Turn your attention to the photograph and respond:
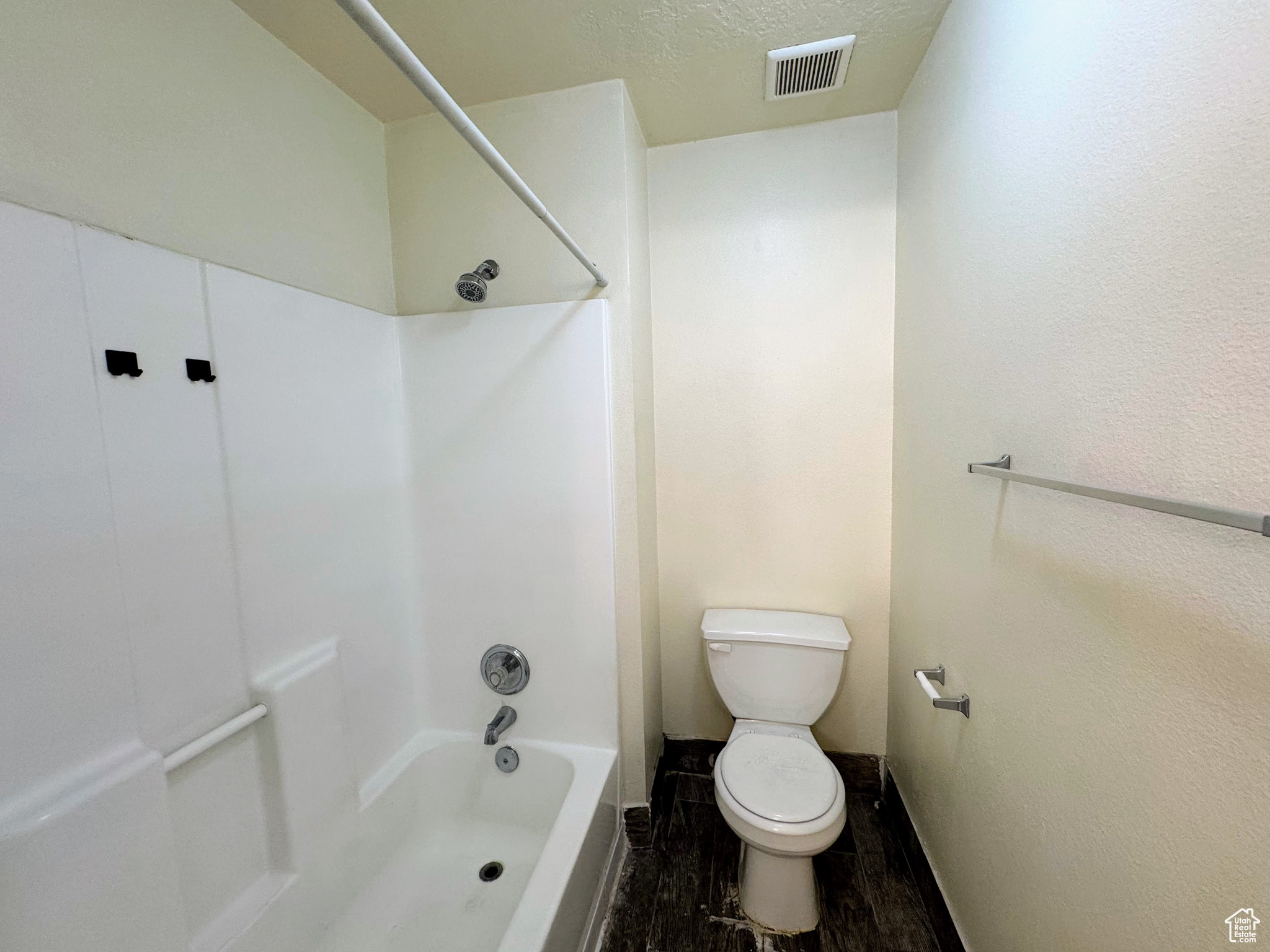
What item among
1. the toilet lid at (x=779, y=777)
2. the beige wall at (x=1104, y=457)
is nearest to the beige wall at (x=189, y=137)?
the beige wall at (x=1104, y=457)

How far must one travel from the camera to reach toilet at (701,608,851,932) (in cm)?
125

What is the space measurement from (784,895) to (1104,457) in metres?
1.40

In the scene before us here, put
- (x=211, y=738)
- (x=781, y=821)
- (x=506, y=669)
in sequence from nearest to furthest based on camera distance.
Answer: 1. (x=211, y=738)
2. (x=781, y=821)
3. (x=506, y=669)

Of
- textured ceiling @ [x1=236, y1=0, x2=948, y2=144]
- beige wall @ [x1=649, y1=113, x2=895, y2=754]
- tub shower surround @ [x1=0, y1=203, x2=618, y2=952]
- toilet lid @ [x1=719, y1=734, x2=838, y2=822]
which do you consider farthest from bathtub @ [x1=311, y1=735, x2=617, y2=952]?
textured ceiling @ [x1=236, y1=0, x2=948, y2=144]


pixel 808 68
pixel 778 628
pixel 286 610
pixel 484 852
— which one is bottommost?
pixel 484 852

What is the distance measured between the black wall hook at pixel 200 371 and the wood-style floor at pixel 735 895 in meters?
1.77

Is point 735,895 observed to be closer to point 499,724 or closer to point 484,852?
point 484,852

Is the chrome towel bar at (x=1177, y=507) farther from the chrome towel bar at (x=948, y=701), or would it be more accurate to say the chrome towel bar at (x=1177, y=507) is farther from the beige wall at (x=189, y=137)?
the beige wall at (x=189, y=137)

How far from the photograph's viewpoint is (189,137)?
986mm

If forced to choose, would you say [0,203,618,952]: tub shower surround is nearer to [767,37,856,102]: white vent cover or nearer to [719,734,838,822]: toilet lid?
[719,734,838,822]: toilet lid

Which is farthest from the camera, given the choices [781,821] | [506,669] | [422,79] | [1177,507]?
[506,669]

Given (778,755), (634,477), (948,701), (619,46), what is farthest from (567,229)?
(778,755)

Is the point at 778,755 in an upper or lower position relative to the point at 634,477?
lower

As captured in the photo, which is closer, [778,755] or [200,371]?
[200,371]
